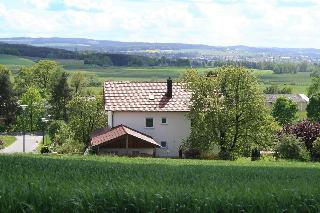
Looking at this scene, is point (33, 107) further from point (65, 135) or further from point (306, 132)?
point (306, 132)

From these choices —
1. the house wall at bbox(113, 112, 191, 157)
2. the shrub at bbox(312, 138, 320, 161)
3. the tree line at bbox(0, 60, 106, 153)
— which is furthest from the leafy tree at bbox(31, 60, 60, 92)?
the shrub at bbox(312, 138, 320, 161)

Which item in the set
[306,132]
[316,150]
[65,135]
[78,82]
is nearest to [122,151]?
[65,135]

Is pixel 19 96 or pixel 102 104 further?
pixel 19 96

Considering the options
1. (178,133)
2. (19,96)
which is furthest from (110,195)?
(19,96)

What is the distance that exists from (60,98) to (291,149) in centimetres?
6236

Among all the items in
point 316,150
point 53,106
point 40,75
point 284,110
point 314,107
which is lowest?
point 284,110

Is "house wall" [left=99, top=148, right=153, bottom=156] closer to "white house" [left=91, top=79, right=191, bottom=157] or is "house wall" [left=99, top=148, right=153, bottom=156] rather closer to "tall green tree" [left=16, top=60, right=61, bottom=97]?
"white house" [left=91, top=79, right=191, bottom=157]

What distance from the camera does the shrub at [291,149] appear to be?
49.2 meters

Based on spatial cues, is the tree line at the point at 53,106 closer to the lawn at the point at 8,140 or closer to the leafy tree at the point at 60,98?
the leafy tree at the point at 60,98

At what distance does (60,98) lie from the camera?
106m

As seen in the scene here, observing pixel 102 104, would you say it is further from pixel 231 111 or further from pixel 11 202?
pixel 11 202

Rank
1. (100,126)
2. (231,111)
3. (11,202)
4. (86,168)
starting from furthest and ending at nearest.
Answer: (100,126)
(231,111)
(86,168)
(11,202)

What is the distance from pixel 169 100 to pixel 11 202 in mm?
46434

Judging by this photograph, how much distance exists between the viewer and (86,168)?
77.2ft
